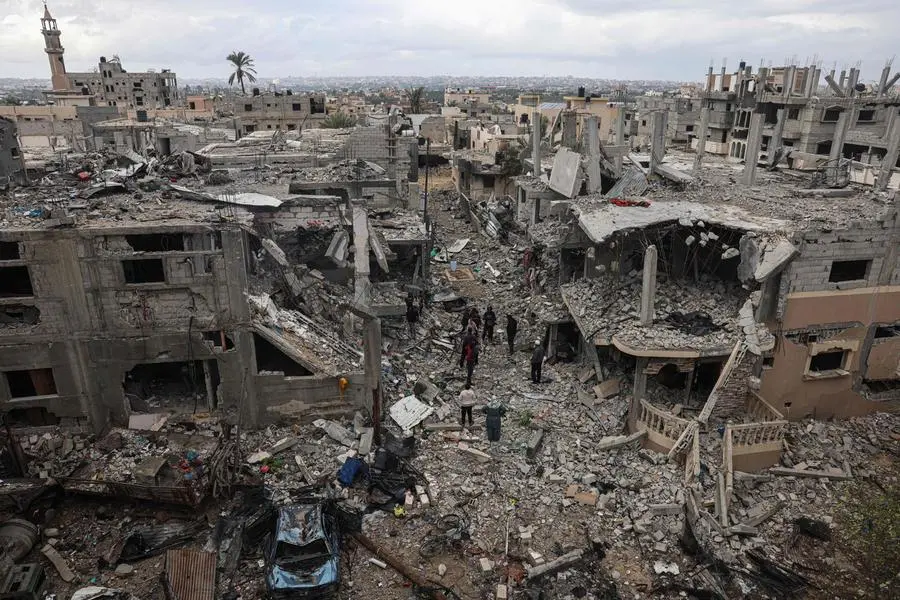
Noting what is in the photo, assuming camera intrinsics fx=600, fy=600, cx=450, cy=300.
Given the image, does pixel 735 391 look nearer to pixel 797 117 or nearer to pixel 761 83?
pixel 797 117

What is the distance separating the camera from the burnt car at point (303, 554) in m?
9.35

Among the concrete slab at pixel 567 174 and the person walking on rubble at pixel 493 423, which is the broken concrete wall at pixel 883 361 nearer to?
the person walking on rubble at pixel 493 423

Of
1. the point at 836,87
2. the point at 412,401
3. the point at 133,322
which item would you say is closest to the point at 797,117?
the point at 836,87

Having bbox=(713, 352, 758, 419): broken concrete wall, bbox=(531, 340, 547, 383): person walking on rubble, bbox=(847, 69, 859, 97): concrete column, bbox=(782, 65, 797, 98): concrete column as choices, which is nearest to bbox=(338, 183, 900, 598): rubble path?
bbox=(531, 340, 547, 383): person walking on rubble

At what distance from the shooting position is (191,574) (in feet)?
31.9

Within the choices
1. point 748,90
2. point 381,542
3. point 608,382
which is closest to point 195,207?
point 381,542

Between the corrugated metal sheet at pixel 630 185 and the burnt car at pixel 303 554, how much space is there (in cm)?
1397

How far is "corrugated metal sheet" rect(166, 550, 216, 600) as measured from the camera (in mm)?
9523

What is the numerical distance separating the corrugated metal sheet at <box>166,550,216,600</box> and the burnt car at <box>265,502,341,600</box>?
3.04 ft

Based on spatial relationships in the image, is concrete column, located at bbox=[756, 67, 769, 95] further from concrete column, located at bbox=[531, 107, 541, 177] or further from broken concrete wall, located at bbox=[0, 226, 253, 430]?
broken concrete wall, located at bbox=[0, 226, 253, 430]

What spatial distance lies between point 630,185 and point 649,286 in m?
8.39

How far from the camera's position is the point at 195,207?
14383 mm

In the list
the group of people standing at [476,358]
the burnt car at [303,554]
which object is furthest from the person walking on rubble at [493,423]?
the burnt car at [303,554]

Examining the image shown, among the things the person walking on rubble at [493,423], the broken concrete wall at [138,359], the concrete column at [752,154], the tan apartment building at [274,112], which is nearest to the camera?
the broken concrete wall at [138,359]
